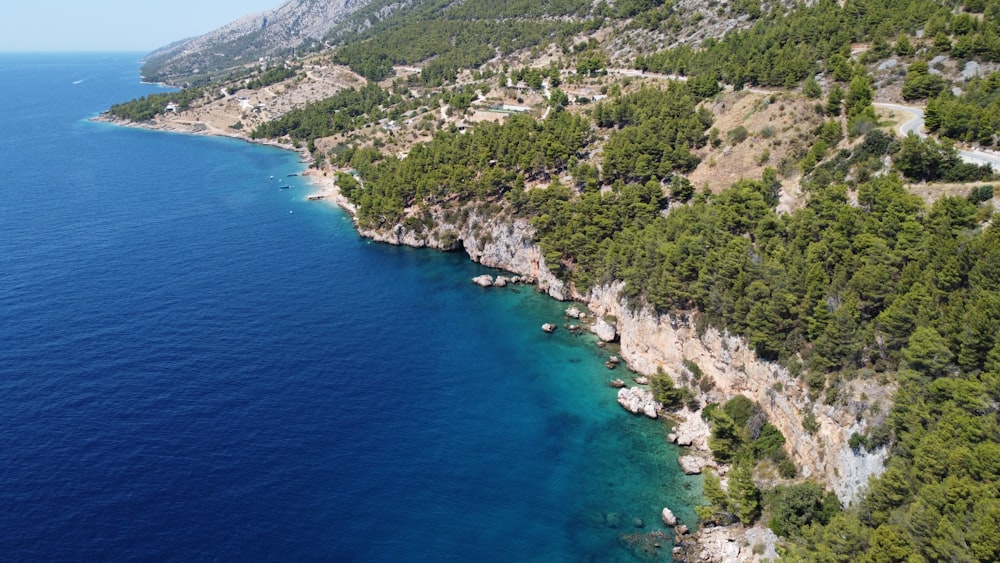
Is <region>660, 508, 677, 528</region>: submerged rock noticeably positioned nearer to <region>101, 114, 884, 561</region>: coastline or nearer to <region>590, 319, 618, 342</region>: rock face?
<region>101, 114, 884, 561</region>: coastline

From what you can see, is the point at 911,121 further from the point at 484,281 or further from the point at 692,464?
the point at 484,281

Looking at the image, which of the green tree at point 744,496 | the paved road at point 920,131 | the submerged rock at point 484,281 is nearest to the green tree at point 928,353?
the green tree at point 744,496

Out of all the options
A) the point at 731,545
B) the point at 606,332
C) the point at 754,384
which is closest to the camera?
the point at 731,545

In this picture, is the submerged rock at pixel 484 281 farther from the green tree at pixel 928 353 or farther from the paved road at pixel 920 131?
the green tree at pixel 928 353

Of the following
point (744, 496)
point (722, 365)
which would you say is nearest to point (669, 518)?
point (744, 496)

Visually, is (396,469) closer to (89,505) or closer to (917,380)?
(89,505)

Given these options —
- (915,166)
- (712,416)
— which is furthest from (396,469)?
(915,166)
